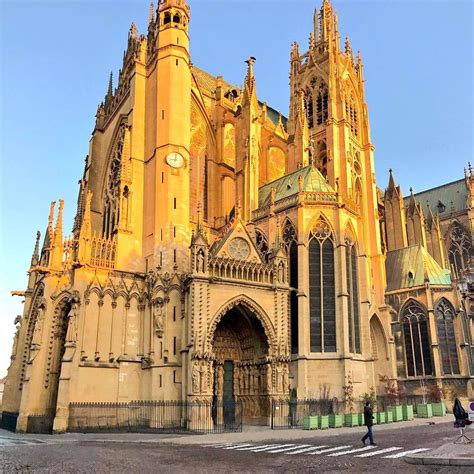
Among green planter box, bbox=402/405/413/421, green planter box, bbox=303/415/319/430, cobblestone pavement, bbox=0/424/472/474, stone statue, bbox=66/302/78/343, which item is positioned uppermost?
stone statue, bbox=66/302/78/343

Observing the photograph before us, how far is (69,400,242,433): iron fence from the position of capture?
88.3ft

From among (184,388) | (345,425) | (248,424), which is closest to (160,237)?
(184,388)

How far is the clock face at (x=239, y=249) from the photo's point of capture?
32281 millimetres

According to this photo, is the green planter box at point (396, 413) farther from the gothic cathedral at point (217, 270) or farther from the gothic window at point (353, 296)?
the gothic window at point (353, 296)

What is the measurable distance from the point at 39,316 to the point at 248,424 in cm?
1384

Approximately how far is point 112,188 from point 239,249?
42.1 feet

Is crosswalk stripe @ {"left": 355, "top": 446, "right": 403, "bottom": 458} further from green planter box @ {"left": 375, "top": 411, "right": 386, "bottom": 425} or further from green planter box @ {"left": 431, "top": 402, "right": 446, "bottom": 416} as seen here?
green planter box @ {"left": 431, "top": 402, "right": 446, "bottom": 416}

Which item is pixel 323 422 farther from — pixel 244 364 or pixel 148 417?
pixel 148 417

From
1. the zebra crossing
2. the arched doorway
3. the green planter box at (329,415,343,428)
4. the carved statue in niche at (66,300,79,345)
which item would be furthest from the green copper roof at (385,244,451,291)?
the zebra crossing

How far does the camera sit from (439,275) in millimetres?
44156

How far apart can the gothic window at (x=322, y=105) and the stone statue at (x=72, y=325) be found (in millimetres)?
28155

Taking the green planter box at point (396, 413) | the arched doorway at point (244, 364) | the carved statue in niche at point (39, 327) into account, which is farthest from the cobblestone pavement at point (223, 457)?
the green planter box at point (396, 413)

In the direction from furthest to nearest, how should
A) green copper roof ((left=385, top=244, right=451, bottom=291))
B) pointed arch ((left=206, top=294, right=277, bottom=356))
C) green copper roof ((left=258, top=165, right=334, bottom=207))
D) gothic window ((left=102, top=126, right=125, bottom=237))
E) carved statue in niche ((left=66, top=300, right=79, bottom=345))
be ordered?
green copper roof ((left=385, top=244, right=451, bottom=291)) → gothic window ((left=102, top=126, right=125, bottom=237)) → green copper roof ((left=258, top=165, right=334, bottom=207)) → pointed arch ((left=206, top=294, right=277, bottom=356)) → carved statue in niche ((left=66, top=300, right=79, bottom=345))

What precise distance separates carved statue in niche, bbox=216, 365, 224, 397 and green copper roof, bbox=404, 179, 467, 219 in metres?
39.3
